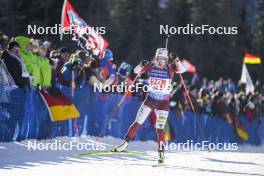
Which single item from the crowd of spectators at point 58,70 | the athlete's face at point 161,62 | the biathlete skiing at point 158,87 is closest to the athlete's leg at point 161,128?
the biathlete skiing at point 158,87

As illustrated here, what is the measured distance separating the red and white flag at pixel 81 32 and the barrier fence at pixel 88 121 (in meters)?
1.43

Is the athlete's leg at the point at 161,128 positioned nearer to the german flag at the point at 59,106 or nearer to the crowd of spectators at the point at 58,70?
the german flag at the point at 59,106

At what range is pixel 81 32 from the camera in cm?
1744

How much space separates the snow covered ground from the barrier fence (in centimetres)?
43

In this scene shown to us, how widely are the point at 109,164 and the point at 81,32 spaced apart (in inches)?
264

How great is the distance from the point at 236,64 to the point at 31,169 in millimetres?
45986

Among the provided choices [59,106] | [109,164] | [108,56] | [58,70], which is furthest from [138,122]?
[108,56]

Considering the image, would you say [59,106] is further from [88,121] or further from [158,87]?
[158,87]

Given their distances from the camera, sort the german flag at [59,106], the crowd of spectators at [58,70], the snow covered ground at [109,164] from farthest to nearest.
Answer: the german flag at [59,106]
the crowd of spectators at [58,70]
the snow covered ground at [109,164]

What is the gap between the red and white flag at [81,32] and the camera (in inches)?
680

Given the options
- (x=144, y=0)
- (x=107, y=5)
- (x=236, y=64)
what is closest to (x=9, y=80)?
(x=107, y=5)

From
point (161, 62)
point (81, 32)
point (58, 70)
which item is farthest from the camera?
point (81, 32)

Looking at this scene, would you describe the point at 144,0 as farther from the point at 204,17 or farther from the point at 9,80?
the point at 9,80

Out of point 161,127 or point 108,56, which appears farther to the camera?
point 108,56
